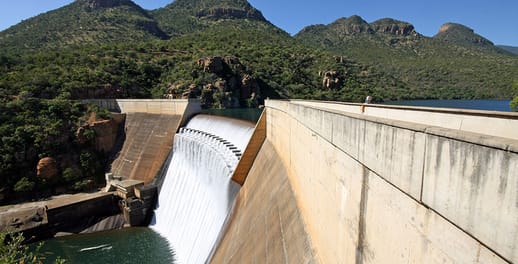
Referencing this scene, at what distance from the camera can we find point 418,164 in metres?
2.87

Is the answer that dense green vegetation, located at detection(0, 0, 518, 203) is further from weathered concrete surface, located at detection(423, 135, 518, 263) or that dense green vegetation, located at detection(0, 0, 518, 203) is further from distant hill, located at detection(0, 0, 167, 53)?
weathered concrete surface, located at detection(423, 135, 518, 263)

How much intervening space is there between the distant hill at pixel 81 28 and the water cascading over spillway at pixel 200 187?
202ft

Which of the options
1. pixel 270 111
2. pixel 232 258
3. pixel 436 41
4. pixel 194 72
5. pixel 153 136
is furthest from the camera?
pixel 436 41

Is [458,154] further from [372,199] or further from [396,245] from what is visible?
[372,199]

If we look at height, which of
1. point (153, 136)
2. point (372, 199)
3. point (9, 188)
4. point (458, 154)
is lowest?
point (9, 188)

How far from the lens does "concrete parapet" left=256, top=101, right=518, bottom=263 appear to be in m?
2.01

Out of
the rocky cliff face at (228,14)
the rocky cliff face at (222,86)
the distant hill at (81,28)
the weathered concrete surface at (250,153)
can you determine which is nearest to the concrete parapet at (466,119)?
the weathered concrete surface at (250,153)

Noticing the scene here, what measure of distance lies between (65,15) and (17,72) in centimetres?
6920

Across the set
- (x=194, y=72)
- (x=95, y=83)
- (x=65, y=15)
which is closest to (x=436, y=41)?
(x=194, y=72)

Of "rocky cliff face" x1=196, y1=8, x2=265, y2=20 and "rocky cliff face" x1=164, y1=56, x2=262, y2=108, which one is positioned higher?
"rocky cliff face" x1=196, y1=8, x2=265, y2=20

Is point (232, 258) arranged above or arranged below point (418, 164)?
below

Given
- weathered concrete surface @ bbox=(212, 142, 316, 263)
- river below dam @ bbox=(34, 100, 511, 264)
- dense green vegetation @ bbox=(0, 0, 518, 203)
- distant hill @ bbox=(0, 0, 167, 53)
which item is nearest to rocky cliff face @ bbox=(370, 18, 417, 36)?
dense green vegetation @ bbox=(0, 0, 518, 203)

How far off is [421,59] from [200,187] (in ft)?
357

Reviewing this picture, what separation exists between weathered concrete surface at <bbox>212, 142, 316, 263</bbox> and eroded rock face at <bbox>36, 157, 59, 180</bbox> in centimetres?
1887
